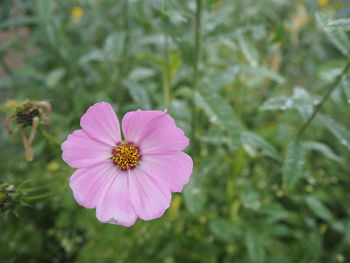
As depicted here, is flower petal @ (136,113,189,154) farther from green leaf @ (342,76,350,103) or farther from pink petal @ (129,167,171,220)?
green leaf @ (342,76,350,103)

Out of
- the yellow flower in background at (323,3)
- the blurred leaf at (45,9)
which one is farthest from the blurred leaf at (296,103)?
the yellow flower in background at (323,3)

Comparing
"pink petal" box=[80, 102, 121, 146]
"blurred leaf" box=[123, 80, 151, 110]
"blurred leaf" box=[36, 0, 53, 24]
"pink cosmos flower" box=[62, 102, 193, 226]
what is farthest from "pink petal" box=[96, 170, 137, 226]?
"blurred leaf" box=[36, 0, 53, 24]

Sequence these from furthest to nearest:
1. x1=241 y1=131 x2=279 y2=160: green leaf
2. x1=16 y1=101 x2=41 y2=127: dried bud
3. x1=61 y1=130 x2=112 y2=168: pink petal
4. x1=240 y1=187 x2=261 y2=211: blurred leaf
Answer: x1=240 y1=187 x2=261 y2=211: blurred leaf, x1=241 y1=131 x2=279 y2=160: green leaf, x1=16 y1=101 x2=41 y2=127: dried bud, x1=61 y1=130 x2=112 y2=168: pink petal

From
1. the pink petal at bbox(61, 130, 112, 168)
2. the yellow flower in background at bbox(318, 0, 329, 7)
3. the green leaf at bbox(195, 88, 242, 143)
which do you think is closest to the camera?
the pink petal at bbox(61, 130, 112, 168)

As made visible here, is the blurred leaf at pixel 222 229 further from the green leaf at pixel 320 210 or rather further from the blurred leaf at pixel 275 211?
the green leaf at pixel 320 210

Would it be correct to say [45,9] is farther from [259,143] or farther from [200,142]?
[259,143]

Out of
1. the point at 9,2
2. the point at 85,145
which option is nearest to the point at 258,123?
the point at 85,145

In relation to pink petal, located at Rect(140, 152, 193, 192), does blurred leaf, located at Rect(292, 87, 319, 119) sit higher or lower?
lower

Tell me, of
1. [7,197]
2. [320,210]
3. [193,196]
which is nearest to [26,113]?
[7,197]
